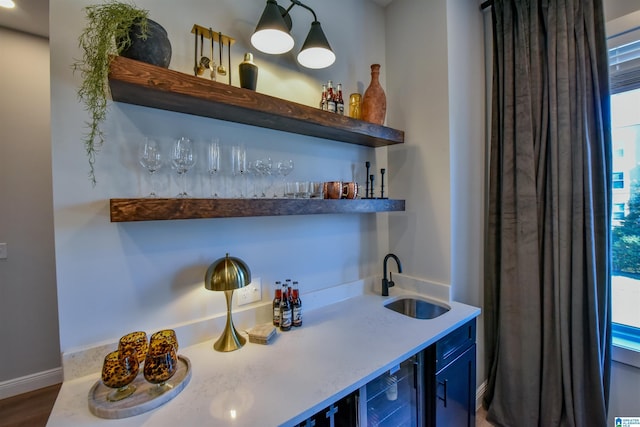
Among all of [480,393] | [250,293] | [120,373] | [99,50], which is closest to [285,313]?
[250,293]

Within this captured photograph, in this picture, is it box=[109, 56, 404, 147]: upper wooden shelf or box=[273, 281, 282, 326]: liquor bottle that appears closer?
box=[109, 56, 404, 147]: upper wooden shelf

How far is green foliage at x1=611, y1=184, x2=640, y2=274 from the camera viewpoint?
1.54 meters

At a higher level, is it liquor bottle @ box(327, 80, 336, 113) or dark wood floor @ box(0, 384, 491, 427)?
liquor bottle @ box(327, 80, 336, 113)

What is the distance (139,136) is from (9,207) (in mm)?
1790

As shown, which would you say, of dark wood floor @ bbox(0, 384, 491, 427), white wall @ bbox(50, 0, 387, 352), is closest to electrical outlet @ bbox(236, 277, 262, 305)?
white wall @ bbox(50, 0, 387, 352)

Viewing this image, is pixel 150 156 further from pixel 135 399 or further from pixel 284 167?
pixel 135 399

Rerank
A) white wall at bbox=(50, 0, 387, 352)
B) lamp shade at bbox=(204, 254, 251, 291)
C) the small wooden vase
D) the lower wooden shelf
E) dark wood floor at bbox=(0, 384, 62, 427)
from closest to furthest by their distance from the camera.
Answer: the lower wooden shelf → white wall at bbox=(50, 0, 387, 352) → lamp shade at bbox=(204, 254, 251, 291) → the small wooden vase → dark wood floor at bbox=(0, 384, 62, 427)

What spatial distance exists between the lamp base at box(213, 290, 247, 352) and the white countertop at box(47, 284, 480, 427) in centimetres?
3

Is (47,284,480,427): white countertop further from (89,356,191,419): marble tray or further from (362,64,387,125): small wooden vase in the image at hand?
(362,64,387,125): small wooden vase

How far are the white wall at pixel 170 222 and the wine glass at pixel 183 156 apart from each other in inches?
3.2

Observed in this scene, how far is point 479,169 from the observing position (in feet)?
6.38

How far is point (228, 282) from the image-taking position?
1.16 m

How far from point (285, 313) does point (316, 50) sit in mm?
1368

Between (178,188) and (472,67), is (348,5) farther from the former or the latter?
(178,188)
